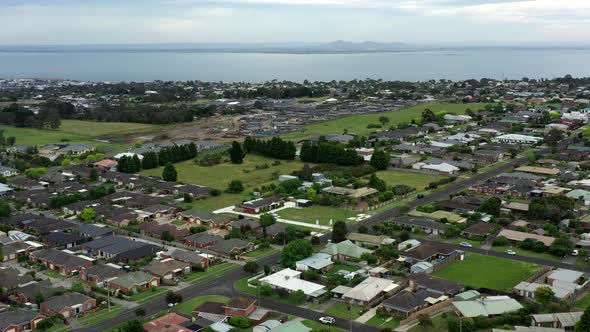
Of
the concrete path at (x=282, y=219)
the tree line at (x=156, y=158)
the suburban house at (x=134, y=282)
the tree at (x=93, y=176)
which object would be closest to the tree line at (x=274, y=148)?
the tree line at (x=156, y=158)

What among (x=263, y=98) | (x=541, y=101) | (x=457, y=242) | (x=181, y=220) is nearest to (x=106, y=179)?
(x=181, y=220)

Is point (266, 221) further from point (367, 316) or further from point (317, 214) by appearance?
point (367, 316)

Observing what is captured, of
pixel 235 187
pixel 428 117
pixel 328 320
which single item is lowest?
pixel 328 320

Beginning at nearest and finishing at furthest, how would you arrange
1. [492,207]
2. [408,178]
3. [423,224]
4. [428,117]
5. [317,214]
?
[423,224] → [492,207] → [317,214] → [408,178] → [428,117]

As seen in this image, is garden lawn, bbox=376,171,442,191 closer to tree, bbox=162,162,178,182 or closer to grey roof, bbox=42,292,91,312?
tree, bbox=162,162,178,182

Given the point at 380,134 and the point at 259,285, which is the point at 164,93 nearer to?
the point at 380,134

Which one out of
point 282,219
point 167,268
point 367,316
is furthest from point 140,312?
point 282,219
